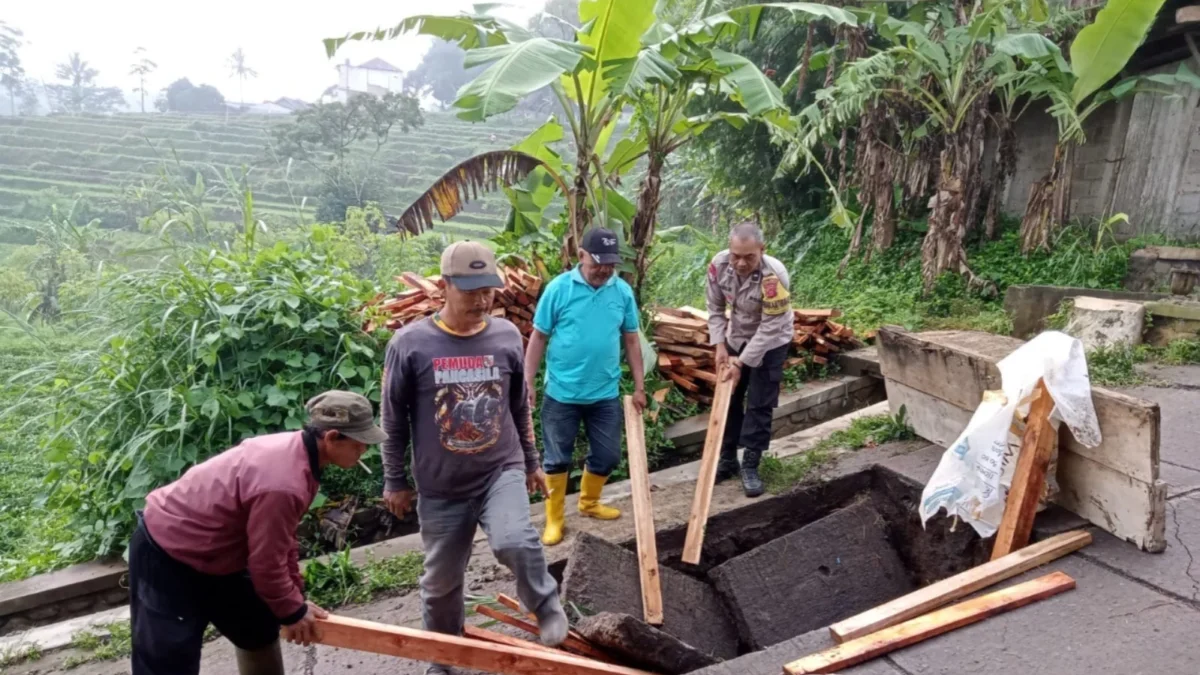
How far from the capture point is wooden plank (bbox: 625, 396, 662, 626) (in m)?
3.41

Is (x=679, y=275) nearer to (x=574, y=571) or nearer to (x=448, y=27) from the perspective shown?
(x=448, y=27)

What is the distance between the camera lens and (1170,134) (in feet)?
23.8

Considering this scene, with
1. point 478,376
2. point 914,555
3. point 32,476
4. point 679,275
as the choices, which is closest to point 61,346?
point 32,476

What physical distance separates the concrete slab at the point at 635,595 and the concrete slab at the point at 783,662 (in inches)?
33.5

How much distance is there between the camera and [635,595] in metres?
3.50

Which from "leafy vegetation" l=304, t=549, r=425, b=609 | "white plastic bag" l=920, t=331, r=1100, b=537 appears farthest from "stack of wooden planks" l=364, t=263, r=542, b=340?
"white plastic bag" l=920, t=331, r=1100, b=537

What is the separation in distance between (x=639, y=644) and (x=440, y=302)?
10.9ft

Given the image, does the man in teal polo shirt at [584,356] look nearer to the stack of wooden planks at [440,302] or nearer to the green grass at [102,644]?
→ the stack of wooden planks at [440,302]

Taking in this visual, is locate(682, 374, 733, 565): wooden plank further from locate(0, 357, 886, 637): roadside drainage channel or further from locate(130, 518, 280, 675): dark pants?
locate(130, 518, 280, 675): dark pants

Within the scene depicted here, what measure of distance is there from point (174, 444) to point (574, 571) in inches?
113

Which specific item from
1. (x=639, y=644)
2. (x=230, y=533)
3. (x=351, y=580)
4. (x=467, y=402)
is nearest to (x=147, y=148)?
(x=351, y=580)

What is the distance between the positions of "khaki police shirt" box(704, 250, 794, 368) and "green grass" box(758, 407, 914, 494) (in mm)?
861

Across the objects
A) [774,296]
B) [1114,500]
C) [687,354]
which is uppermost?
[774,296]

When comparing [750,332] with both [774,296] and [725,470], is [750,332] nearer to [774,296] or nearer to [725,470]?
[774,296]
